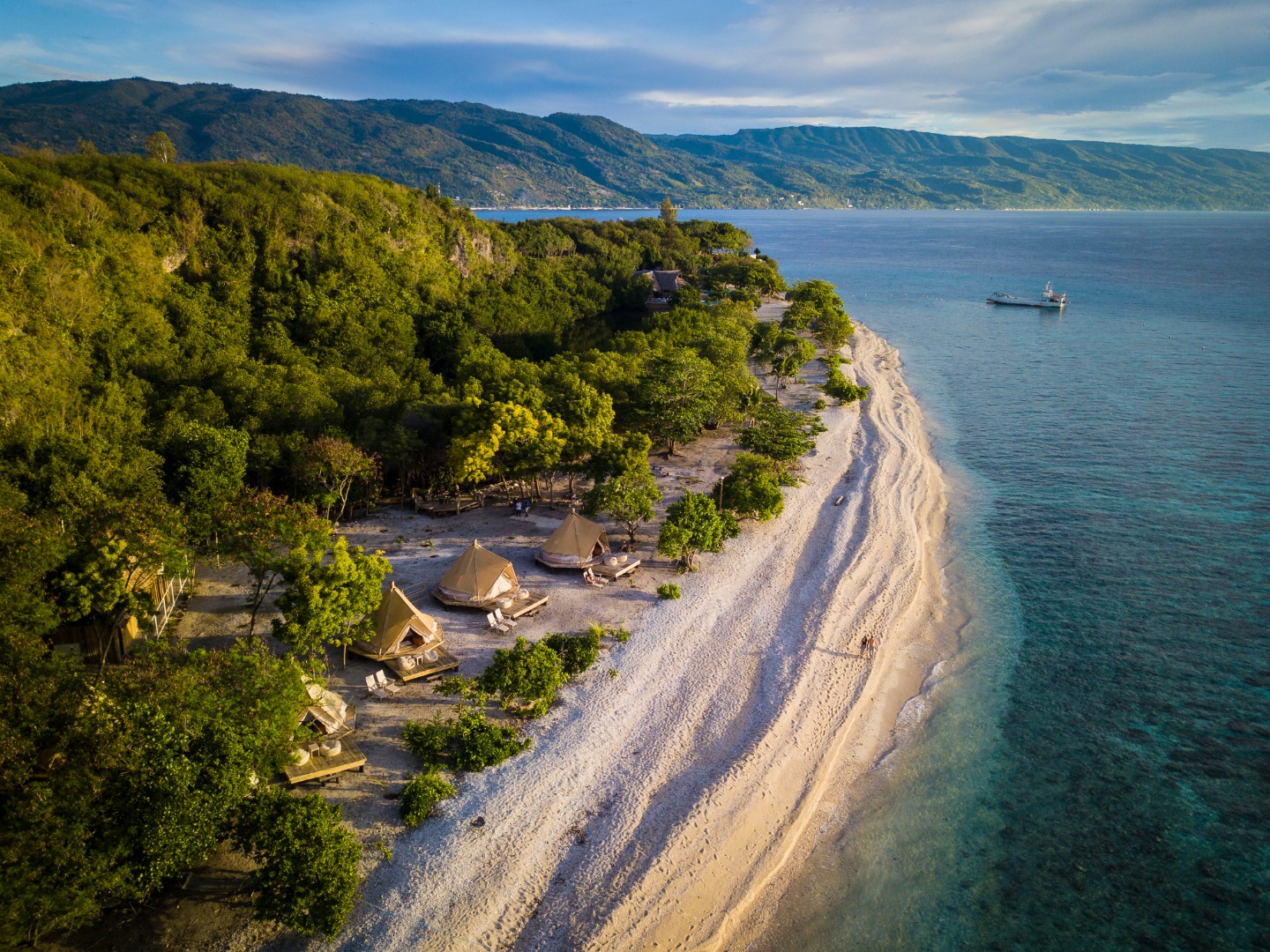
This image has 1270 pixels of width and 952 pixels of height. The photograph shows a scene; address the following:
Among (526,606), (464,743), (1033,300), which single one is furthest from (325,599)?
(1033,300)

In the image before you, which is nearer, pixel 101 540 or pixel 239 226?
pixel 101 540

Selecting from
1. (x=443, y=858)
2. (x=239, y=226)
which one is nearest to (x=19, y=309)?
(x=239, y=226)

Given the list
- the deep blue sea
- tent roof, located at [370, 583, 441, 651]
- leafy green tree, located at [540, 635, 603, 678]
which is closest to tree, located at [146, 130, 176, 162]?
tent roof, located at [370, 583, 441, 651]

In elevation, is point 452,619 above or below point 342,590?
below

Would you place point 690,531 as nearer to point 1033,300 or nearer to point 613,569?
point 613,569

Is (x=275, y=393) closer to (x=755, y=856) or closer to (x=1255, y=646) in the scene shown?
(x=755, y=856)

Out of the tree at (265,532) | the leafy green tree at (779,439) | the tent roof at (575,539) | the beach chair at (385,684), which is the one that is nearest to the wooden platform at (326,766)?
the beach chair at (385,684)

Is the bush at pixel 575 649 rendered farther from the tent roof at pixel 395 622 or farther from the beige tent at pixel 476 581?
the tent roof at pixel 395 622
